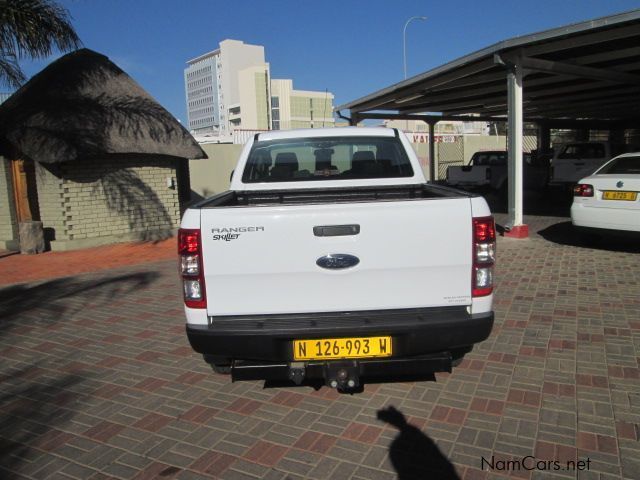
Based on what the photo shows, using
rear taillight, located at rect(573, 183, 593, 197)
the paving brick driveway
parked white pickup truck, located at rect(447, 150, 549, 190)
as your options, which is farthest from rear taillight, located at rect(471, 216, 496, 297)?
parked white pickup truck, located at rect(447, 150, 549, 190)

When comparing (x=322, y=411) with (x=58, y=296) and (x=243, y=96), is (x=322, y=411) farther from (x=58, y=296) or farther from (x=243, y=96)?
(x=243, y=96)

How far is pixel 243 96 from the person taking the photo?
397 feet

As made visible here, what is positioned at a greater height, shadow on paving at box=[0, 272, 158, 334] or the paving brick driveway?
shadow on paving at box=[0, 272, 158, 334]

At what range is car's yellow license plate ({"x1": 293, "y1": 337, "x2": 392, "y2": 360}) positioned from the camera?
300 cm

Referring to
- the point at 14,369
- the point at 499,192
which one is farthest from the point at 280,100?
the point at 14,369

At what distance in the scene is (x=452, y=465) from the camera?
2848 mm

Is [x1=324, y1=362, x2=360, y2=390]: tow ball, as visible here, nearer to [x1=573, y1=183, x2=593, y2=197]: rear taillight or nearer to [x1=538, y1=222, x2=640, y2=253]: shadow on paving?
[x1=538, y1=222, x2=640, y2=253]: shadow on paving

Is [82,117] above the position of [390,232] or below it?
above

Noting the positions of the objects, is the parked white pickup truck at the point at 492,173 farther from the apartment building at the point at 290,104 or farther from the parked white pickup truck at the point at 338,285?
the apartment building at the point at 290,104

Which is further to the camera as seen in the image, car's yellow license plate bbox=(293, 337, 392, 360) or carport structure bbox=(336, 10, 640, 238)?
carport structure bbox=(336, 10, 640, 238)

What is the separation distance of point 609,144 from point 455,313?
15.5 metres

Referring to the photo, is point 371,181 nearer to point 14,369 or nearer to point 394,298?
point 394,298

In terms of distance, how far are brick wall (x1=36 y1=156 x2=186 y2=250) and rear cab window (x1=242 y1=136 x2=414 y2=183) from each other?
809 centimetres

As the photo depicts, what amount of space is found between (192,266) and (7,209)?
11.1 meters
